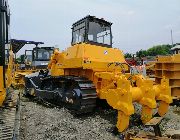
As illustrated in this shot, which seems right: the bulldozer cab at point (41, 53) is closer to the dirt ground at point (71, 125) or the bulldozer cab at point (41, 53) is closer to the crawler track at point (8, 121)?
the dirt ground at point (71, 125)

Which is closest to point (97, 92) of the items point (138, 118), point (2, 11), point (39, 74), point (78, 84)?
point (78, 84)

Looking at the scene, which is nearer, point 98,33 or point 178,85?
point 98,33

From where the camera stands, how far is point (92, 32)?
9375mm

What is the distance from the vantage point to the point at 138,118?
8031mm

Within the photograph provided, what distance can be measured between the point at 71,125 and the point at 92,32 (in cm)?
339

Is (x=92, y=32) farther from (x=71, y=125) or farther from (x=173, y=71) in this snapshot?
(x=173, y=71)

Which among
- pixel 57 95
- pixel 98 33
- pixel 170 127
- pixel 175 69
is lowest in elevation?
pixel 170 127

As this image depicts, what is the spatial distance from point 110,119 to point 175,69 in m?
4.45

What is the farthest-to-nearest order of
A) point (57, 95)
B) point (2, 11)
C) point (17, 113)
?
point (57, 95)
point (17, 113)
point (2, 11)

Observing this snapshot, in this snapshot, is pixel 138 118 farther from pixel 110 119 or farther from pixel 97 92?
pixel 97 92

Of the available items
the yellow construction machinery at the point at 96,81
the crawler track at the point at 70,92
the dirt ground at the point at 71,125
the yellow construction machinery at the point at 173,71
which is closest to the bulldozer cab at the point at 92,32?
the yellow construction machinery at the point at 96,81

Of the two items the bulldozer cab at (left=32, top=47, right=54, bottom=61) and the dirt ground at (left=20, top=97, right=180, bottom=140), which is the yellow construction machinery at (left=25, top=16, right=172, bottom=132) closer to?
the dirt ground at (left=20, top=97, right=180, bottom=140)

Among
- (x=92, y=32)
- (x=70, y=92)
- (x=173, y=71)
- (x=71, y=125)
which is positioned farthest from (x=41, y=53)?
(x=71, y=125)

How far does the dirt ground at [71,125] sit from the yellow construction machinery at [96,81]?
30 cm
